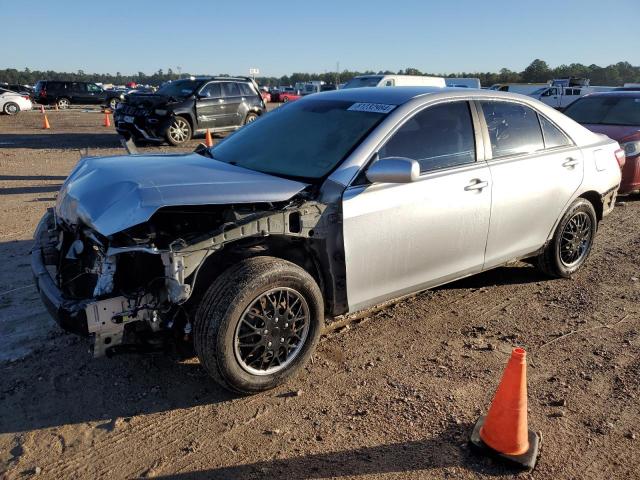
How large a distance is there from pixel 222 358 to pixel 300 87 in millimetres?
53813

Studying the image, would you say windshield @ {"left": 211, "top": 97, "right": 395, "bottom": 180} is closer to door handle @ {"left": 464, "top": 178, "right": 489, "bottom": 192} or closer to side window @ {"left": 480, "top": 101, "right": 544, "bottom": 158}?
door handle @ {"left": 464, "top": 178, "right": 489, "bottom": 192}

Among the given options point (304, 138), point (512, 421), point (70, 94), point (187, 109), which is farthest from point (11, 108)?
point (512, 421)

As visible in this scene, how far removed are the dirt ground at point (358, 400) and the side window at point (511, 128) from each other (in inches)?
53.0

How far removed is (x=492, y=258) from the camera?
4.28 metres

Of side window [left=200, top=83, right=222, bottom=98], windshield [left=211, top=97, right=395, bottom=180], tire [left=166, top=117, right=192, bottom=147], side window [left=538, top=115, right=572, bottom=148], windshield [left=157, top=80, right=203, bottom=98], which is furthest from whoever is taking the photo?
side window [left=200, top=83, right=222, bottom=98]

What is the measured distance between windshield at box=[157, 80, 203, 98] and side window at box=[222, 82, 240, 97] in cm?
77

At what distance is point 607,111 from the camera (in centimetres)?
904

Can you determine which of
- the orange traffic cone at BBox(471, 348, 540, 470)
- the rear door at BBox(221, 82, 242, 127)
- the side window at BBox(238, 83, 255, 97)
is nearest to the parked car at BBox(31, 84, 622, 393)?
the orange traffic cone at BBox(471, 348, 540, 470)

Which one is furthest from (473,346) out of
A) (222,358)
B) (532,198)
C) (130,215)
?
(130,215)

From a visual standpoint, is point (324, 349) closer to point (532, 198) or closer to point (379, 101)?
point (379, 101)

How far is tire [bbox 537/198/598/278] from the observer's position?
487 cm

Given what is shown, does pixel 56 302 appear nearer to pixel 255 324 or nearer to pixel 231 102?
pixel 255 324

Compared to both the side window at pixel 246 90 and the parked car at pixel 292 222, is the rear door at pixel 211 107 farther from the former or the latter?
the parked car at pixel 292 222

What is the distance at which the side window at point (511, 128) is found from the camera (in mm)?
4191
